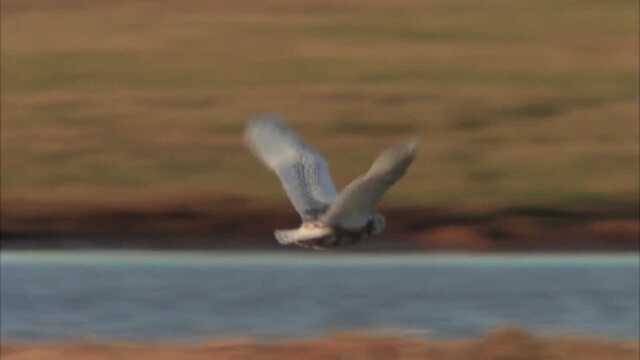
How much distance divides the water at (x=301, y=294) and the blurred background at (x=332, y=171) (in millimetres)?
42

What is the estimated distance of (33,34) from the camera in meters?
29.5

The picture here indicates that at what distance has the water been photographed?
14.7 metres

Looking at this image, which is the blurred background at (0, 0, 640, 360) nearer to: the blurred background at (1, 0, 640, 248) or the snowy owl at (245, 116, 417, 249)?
the blurred background at (1, 0, 640, 248)

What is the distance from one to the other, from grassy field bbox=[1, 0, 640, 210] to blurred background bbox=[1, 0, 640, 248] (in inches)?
1.3

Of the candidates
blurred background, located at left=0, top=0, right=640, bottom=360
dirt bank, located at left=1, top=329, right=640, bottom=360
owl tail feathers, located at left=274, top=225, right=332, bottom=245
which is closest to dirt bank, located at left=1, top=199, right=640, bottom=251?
blurred background, located at left=0, top=0, right=640, bottom=360

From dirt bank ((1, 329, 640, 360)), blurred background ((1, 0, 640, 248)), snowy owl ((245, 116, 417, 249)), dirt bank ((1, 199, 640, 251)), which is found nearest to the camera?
snowy owl ((245, 116, 417, 249))

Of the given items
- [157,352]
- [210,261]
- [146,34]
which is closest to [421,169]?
[210,261]

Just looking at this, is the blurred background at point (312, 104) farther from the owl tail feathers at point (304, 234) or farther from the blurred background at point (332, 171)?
the owl tail feathers at point (304, 234)

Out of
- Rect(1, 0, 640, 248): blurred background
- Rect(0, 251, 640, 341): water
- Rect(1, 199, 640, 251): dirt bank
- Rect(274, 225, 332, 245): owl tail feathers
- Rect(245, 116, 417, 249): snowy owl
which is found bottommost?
Rect(274, 225, 332, 245): owl tail feathers

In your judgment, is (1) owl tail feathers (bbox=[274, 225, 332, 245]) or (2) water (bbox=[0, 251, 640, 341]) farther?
(2) water (bbox=[0, 251, 640, 341])

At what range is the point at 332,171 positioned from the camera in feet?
75.0

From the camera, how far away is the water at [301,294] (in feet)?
48.2

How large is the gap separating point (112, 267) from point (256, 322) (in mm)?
3785

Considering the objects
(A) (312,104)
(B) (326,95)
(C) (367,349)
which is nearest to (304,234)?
(C) (367,349)
